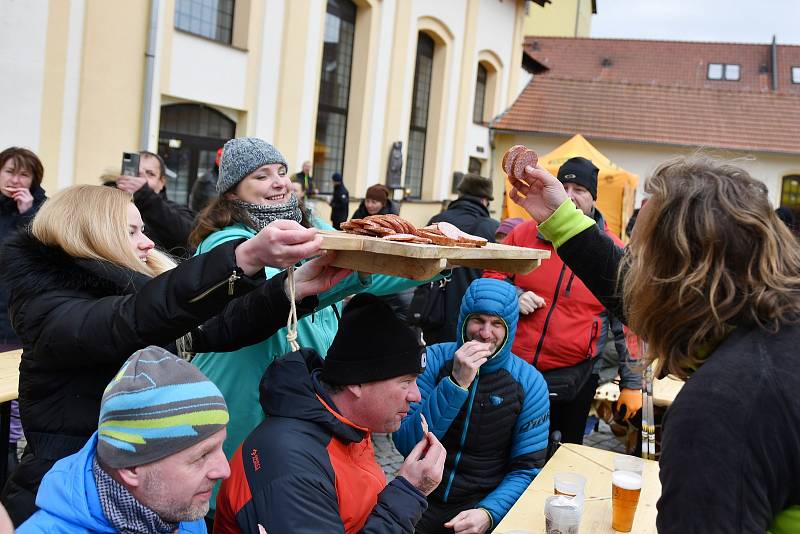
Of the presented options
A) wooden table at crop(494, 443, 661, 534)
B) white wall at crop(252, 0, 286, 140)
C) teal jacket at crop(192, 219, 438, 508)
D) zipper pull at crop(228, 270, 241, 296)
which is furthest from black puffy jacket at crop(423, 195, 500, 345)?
white wall at crop(252, 0, 286, 140)

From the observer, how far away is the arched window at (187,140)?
1100 cm

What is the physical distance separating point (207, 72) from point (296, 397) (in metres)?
9.87

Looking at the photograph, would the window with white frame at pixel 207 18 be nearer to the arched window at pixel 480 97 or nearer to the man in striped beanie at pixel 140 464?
the man in striped beanie at pixel 140 464

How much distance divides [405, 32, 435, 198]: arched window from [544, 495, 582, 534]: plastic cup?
52.3 ft

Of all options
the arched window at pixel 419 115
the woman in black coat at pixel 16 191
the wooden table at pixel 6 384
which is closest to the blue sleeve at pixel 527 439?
the wooden table at pixel 6 384

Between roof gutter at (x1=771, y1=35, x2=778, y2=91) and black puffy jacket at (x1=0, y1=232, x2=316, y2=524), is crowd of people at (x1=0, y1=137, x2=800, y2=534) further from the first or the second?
roof gutter at (x1=771, y1=35, x2=778, y2=91)

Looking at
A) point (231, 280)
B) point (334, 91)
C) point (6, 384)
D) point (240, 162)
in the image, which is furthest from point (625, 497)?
point (334, 91)

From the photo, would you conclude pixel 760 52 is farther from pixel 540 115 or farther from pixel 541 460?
pixel 541 460

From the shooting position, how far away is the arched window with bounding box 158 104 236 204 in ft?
36.1

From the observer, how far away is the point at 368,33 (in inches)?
592

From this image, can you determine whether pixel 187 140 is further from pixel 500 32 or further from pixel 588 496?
pixel 500 32

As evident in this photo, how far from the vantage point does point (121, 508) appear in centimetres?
171

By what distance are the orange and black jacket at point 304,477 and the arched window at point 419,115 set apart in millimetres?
16231

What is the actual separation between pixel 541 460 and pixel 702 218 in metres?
2.16
